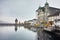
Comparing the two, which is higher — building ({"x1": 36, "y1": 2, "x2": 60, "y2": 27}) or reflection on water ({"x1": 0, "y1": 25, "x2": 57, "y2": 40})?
building ({"x1": 36, "y1": 2, "x2": 60, "y2": 27})

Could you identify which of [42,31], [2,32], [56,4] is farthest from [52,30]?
[2,32]

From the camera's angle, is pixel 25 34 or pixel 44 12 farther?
pixel 25 34

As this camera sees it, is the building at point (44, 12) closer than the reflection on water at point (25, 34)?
Yes

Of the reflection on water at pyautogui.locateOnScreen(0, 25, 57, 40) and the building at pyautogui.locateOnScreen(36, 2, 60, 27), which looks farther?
the reflection on water at pyautogui.locateOnScreen(0, 25, 57, 40)

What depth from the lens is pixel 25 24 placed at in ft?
19.6

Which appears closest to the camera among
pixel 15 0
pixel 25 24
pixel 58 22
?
pixel 25 24

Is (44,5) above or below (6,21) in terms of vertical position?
above

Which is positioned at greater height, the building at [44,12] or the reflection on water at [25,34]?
the building at [44,12]

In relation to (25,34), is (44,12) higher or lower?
higher

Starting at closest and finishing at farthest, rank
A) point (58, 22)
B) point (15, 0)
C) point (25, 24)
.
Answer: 1. point (25, 24)
2. point (15, 0)
3. point (58, 22)

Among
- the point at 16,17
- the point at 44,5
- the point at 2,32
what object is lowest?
the point at 2,32

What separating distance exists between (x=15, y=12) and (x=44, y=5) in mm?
1002

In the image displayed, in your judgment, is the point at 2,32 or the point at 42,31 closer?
the point at 42,31

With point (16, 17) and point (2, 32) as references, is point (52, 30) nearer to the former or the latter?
point (16, 17)
